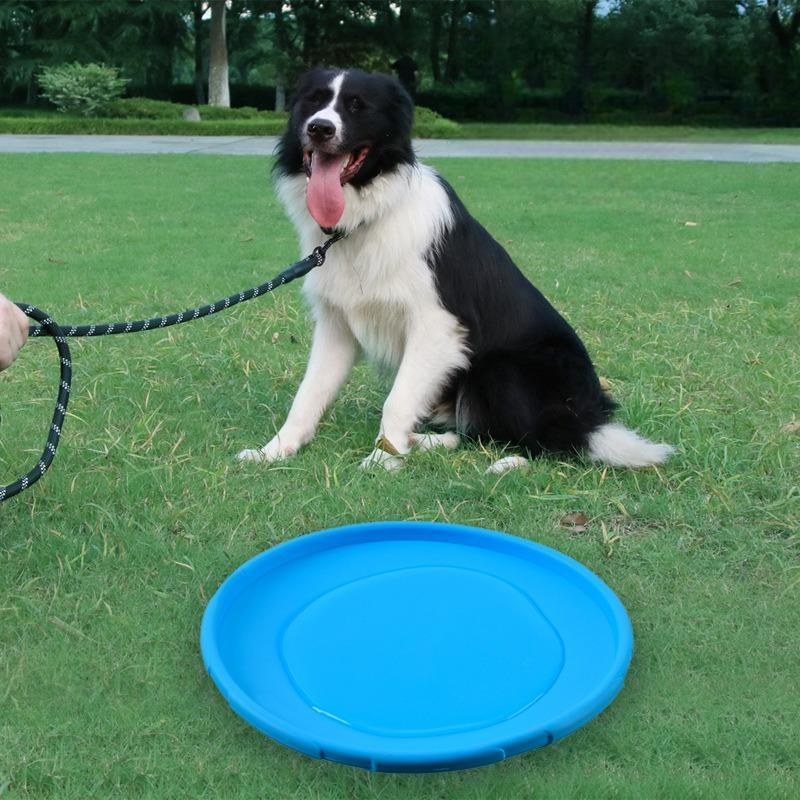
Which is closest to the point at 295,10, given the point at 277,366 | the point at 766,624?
the point at 277,366

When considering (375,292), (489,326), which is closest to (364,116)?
(375,292)

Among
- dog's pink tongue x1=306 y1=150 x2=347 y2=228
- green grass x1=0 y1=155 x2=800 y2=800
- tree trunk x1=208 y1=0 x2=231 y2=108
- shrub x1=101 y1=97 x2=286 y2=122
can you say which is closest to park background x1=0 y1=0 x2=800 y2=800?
green grass x1=0 y1=155 x2=800 y2=800

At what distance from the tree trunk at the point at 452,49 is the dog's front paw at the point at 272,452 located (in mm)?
32001

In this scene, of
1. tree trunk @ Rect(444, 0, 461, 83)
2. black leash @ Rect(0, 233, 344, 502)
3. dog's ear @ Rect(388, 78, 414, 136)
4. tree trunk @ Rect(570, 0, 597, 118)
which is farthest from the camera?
tree trunk @ Rect(444, 0, 461, 83)

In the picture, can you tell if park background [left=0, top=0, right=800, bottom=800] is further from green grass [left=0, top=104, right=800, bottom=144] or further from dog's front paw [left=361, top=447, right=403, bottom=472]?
green grass [left=0, top=104, right=800, bottom=144]

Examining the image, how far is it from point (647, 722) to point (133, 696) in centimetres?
118

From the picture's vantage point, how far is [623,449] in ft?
11.0

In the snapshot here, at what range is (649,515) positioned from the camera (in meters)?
3.09

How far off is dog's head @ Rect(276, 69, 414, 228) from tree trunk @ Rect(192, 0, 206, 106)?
103 ft

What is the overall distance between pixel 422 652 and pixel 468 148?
55.9 feet

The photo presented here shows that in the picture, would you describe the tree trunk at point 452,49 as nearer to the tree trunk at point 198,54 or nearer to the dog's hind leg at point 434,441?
the tree trunk at point 198,54

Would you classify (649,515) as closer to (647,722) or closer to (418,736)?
(647,722)

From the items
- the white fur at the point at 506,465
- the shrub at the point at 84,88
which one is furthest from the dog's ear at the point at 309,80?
the shrub at the point at 84,88

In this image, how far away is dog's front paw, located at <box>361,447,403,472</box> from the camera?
135 inches
